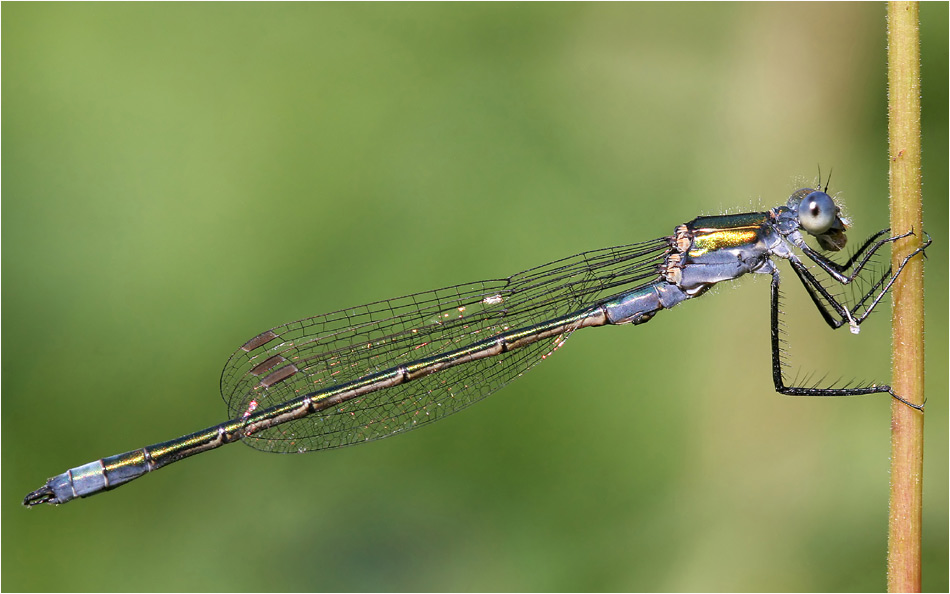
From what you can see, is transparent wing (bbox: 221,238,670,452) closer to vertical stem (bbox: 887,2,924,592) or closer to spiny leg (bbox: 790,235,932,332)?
spiny leg (bbox: 790,235,932,332)

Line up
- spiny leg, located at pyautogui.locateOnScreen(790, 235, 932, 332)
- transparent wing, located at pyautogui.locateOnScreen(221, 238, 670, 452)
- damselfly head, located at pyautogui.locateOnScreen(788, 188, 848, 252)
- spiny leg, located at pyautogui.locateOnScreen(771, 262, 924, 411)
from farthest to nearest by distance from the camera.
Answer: transparent wing, located at pyautogui.locateOnScreen(221, 238, 670, 452) → damselfly head, located at pyautogui.locateOnScreen(788, 188, 848, 252) → spiny leg, located at pyautogui.locateOnScreen(771, 262, 924, 411) → spiny leg, located at pyautogui.locateOnScreen(790, 235, 932, 332)

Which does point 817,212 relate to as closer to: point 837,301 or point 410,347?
point 837,301

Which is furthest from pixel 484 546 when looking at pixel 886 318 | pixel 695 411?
pixel 886 318

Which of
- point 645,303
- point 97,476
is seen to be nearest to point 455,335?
point 645,303

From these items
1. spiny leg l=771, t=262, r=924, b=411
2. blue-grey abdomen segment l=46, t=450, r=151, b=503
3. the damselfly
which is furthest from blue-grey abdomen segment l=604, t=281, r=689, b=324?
blue-grey abdomen segment l=46, t=450, r=151, b=503

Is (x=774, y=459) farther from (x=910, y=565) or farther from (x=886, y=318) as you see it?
(x=910, y=565)

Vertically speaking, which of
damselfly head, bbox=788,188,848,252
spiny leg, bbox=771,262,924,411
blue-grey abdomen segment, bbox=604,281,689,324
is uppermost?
damselfly head, bbox=788,188,848,252

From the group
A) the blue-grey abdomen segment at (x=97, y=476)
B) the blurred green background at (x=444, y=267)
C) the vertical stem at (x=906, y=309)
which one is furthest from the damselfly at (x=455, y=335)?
the vertical stem at (x=906, y=309)
